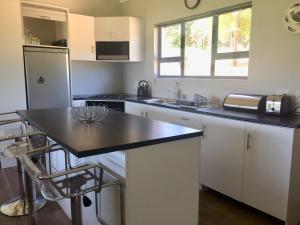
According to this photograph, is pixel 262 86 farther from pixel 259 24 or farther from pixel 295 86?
pixel 259 24

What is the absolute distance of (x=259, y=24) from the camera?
284 cm

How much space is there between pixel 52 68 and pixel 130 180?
2.87 metres

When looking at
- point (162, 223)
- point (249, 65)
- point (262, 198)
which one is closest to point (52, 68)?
point (249, 65)

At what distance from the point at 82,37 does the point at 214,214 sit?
3271mm

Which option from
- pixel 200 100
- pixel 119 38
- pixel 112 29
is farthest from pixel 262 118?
pixel 112 29

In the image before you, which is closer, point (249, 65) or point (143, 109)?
point (249, 65)

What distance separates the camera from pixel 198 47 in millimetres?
3734

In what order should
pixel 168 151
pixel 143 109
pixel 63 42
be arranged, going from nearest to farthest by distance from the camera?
pixel 168 151
pixel 143 109
pixel 63 42

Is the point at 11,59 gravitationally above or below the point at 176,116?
above

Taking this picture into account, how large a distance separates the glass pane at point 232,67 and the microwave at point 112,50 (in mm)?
1644

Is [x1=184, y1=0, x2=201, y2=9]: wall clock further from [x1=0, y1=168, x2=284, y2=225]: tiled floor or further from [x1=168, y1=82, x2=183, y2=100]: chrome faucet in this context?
[x1=0, y1=168, x2=284, y2=225]: tiled floor

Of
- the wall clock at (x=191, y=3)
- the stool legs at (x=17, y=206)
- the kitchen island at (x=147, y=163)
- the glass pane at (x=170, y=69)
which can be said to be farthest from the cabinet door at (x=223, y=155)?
the stool legs at (x=17, y=206)

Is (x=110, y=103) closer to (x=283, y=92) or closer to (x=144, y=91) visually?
(x=144, y=91)

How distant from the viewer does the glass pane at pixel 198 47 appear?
11.7 ft
